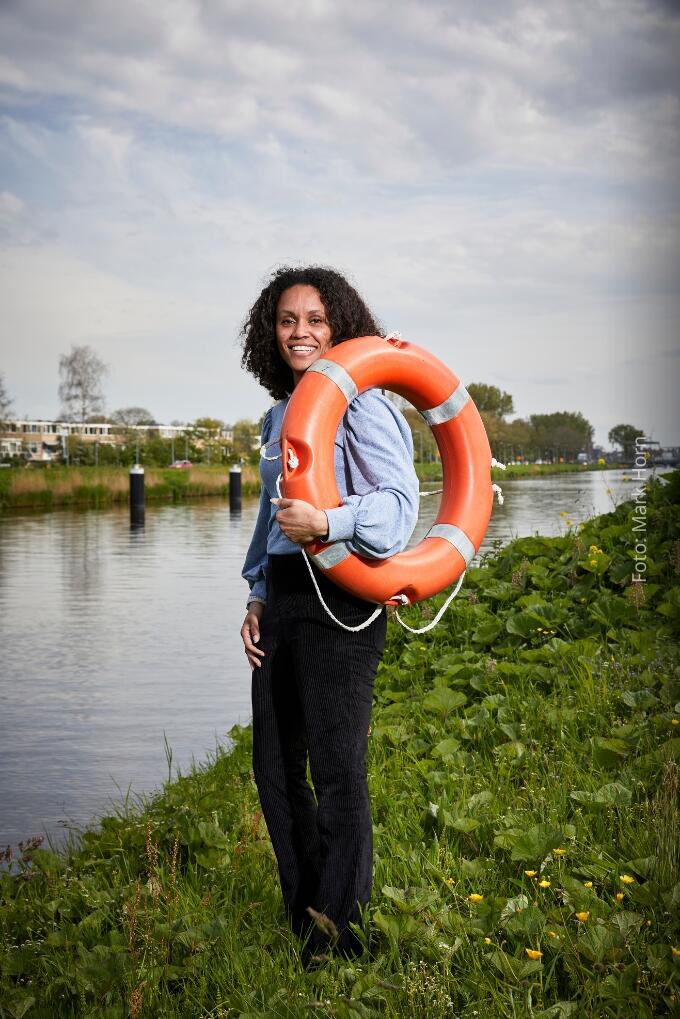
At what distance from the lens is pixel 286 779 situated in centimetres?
219

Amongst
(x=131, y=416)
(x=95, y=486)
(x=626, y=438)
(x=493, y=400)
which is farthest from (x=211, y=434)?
(x=626, y=438)

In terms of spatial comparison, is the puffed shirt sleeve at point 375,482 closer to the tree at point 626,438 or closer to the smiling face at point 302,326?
the smiling face at point 302,326

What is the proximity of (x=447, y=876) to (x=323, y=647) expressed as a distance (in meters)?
0.71

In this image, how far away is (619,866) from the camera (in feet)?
7.67

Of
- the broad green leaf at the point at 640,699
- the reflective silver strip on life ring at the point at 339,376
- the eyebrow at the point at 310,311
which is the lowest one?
the broad green leaf at the point at 640,699

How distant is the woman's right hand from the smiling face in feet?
1.72

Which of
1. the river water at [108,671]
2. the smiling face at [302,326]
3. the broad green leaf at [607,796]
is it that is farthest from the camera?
the river water at [108,671]

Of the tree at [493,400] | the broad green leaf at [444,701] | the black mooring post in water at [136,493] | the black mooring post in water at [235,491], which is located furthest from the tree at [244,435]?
the broad green leaf at [444,701]

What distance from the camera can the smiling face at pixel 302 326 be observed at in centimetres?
229

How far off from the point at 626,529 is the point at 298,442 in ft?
12.4

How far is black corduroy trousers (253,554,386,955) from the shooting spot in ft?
6.72

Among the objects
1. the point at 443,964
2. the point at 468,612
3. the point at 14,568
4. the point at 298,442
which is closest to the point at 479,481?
the point at 298,442

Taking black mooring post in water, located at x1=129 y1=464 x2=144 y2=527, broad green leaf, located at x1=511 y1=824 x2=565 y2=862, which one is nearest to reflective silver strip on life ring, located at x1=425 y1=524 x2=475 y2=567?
broad green leaf, located at x1=511 y1=824 x2=565 y2=862

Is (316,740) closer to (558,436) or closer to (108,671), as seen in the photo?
(108,671)
